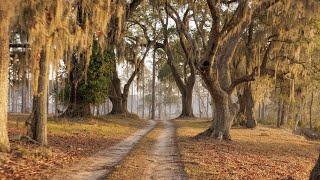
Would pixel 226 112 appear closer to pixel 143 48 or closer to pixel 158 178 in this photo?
pixel 158 178

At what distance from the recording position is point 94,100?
31156 mm

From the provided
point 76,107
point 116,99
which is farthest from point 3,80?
point 116,99

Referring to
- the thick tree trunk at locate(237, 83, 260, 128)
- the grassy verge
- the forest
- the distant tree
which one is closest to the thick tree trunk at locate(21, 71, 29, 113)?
the forest

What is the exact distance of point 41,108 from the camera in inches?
627

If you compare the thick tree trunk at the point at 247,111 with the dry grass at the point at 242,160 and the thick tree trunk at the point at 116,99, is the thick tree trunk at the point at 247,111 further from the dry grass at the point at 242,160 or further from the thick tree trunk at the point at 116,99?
the dry grass at the point at 242,160

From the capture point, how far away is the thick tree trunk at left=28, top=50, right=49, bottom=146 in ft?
50.9

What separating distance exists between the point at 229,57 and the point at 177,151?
8.32 meters

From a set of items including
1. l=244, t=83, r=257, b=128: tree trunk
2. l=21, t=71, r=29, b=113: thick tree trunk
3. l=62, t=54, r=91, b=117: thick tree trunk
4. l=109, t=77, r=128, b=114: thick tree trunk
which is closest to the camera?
l=21, t=71, r=29, b=113: thick tree trunk

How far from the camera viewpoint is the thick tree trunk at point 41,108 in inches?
611

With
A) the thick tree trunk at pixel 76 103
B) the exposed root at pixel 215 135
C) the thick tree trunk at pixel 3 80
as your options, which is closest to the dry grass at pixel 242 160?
the exposed root at pixel 215 135

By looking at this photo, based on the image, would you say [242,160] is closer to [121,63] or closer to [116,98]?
[121,63]

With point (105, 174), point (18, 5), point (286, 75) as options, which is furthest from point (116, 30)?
point (105, 174)

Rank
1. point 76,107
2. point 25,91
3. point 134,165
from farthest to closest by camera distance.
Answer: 1. point 25,91
2. point 76,107
3. point 134,165

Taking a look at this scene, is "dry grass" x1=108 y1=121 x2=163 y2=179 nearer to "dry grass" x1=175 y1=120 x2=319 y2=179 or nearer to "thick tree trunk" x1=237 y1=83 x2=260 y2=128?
"dry grass" x1=175 y1=120 x2=319 y2=179
